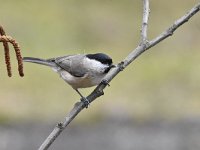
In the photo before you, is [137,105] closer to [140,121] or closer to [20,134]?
[140,121]

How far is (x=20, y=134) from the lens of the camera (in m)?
7.20

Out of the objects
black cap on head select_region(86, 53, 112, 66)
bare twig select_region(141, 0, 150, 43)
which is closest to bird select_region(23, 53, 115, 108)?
black cap on head select_region(86, 53, 112, 66)

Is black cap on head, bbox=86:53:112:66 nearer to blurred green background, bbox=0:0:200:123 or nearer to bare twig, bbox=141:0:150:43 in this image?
bare twig, bbox=141:0:150:43

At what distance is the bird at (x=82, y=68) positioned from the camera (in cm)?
439

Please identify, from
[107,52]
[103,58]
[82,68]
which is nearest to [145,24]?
[103,58]

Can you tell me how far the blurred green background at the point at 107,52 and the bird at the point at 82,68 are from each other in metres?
2.17

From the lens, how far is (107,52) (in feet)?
30.1

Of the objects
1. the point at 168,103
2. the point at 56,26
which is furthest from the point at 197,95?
the point at 56,26

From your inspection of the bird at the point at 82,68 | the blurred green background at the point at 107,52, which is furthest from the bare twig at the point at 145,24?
the blurred green background at the point at 107,52

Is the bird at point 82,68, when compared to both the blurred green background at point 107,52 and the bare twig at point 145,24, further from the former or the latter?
the blurred green background at point 107,52

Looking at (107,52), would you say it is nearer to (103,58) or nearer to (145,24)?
(103,58)

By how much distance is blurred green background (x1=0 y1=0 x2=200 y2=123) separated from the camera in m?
7.62

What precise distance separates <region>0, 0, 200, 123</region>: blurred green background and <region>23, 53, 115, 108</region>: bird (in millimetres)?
2168

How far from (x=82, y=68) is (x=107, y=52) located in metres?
4.19
